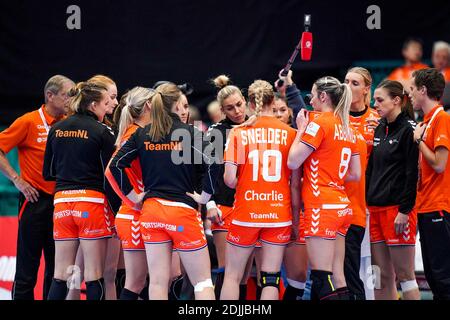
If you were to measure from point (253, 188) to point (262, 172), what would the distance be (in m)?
0.14

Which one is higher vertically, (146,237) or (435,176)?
(435,176)

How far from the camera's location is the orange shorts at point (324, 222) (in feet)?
21.8

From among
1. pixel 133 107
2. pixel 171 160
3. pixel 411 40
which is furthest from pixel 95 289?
pixel 411 40

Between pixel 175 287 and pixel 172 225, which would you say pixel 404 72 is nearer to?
pixel 175 287

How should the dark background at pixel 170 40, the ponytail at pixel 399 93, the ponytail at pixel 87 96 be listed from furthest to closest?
1. the dark background at pixel 170 40
2. the ponytail at pixel 399 93
3. the ponytail at pixel 87 96

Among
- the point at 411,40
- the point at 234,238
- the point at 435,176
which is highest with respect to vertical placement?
the point at 411,40

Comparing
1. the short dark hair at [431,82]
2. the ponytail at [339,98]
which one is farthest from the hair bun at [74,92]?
the short dark hair at [431,82]

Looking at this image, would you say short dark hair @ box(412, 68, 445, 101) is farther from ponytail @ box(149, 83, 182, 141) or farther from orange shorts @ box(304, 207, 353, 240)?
ponytail @ box(149, 83, 182, 141)

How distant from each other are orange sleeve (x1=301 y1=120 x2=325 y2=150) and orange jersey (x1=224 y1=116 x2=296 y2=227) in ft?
0.66

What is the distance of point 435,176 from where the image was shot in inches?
285

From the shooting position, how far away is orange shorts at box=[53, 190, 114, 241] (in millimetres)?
6902

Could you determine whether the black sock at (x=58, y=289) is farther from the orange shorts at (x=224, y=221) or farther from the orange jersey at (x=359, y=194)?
the orange jersey at (x=359, y=194)

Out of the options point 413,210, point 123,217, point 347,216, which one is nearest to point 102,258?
point 123,217

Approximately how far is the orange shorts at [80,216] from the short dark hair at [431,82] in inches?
112
